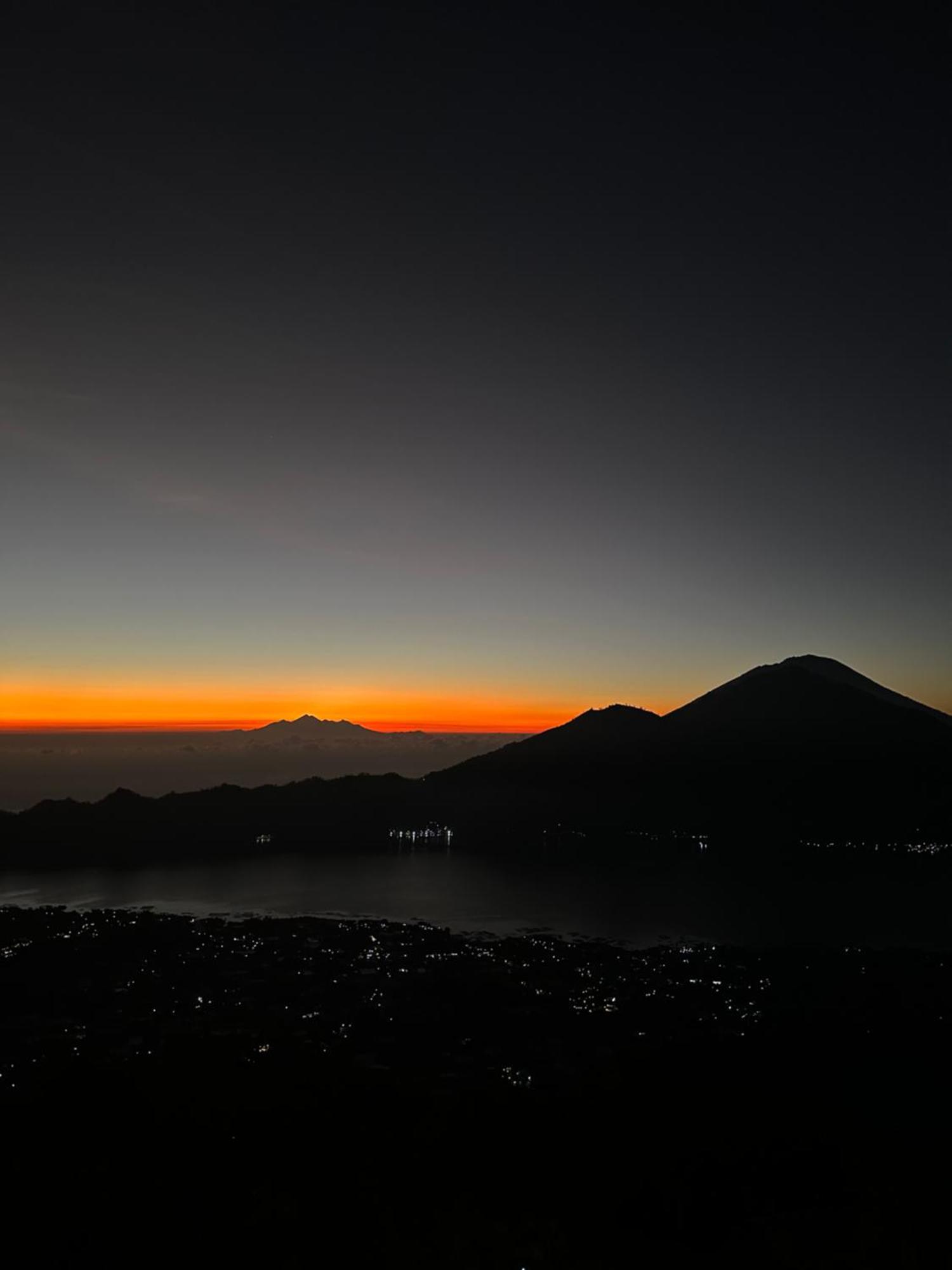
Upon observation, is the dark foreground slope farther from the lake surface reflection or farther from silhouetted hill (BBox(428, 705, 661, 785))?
silhouetted hill (BBox(428, 705, 661, 785))

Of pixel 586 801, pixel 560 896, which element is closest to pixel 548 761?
pixel 586 801

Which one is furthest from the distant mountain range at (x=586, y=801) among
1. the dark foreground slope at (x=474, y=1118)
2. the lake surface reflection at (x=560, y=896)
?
the dark foreground slope at (x=474, y=1118)

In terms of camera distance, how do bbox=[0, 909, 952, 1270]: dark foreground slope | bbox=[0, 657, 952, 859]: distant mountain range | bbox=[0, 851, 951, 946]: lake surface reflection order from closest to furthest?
bbox=[0, 909, 952, 1270]: dark foreground slope
bbox=[0, 851, 951, 946]: lake surface reflection
bbox=[0, 657, 952, 859]: distant mountain range

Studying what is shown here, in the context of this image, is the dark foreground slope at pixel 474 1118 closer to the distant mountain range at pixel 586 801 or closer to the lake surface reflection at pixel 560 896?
the lake surface reflection at pixel 560 896

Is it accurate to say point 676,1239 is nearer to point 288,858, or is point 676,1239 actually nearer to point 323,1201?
point 323,1201

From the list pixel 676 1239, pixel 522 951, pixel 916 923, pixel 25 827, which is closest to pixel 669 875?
pixel 916 923

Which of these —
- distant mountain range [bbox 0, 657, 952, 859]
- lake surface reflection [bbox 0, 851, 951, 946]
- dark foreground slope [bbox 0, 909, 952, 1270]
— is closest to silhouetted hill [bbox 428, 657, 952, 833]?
distant mountain range [bbox 0, 657, 952, 859]
